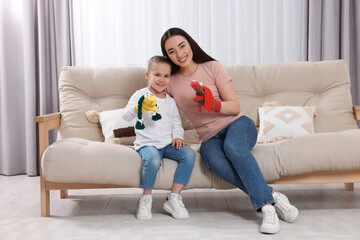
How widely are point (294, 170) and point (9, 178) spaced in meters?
2.40

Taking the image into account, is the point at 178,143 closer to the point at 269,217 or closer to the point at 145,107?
the point at 145,107

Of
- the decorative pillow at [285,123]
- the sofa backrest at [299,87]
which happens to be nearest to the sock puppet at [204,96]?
the decorative pillow at [285,123]

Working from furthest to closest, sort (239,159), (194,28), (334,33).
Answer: (194,28)
(334,33)
(239,159)

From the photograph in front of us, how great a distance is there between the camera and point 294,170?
71.5 inches

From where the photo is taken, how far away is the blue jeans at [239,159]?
66.9 inches

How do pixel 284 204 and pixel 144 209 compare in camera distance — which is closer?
pixel 284 204

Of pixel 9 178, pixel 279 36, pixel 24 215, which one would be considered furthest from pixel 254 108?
pixel 9 178

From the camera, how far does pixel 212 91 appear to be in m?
2.03

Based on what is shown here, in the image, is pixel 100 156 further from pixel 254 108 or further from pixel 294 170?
pixel 254 108

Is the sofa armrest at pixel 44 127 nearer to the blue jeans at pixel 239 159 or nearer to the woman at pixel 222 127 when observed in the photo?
the woman at pixel 222 127

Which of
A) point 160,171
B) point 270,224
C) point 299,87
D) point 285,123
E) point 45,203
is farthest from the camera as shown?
point 299,87

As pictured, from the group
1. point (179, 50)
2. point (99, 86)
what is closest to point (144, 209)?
point (179, 50)

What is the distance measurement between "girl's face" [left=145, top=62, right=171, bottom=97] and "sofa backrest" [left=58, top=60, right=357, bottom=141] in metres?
0.51

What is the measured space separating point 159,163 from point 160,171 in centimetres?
5
